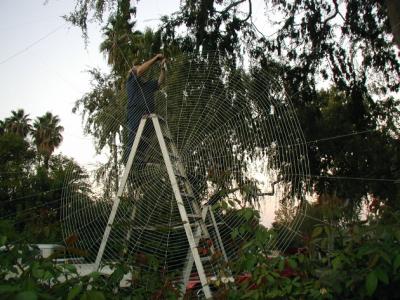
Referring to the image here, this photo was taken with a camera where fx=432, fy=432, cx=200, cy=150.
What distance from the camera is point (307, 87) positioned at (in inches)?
360

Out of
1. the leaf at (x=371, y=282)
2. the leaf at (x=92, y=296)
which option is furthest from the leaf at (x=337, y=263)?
the leaf at (x=92, y=296)

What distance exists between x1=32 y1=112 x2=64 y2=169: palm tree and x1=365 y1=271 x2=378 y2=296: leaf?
37.1 metres

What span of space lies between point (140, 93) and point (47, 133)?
3572cm

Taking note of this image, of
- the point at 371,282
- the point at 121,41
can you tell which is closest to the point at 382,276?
the point at 371,282

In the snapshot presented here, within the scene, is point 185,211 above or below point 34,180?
below

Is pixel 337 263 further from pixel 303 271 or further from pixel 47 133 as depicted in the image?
pixel 47 133

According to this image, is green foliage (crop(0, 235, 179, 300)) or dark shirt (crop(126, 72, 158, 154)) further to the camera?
dark shirt (crop(126, 72, 158, 154))

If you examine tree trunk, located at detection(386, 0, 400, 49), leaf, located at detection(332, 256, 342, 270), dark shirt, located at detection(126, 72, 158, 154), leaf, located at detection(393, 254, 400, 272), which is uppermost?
tree trunk, located at detection(386, 0, 400, 49)

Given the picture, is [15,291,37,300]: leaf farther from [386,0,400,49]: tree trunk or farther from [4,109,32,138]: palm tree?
[4,109,32,138]: palm tree

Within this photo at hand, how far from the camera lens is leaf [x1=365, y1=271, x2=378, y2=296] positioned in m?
1.72

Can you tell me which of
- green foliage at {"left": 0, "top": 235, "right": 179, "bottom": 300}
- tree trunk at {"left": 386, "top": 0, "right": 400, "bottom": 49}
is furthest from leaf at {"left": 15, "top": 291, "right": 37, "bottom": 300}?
tree trunk at {"left": 386, "top": 0, "right": 400, "bottom": 49}

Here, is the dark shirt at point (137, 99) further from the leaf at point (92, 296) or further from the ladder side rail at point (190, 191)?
the leaf at point (92, 296)

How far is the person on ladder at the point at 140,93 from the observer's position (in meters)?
5.43

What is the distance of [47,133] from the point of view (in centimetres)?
3878
